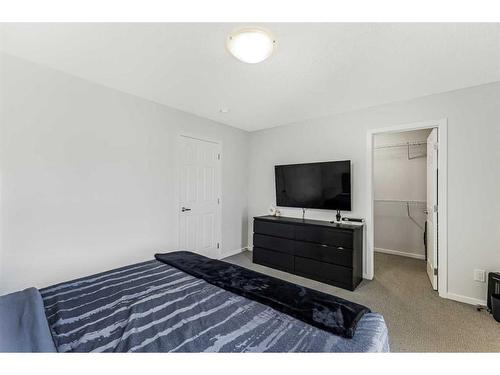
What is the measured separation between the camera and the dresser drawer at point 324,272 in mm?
2705

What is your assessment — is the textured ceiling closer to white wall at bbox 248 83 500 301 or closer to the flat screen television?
white wall at bbox 248 83 500 301

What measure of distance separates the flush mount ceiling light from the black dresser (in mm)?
2165

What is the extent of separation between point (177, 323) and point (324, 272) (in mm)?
2272

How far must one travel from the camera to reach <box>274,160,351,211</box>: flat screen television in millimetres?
3113

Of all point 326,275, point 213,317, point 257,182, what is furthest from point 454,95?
point 213,317

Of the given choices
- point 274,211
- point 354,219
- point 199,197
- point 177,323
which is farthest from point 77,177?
point 354,219

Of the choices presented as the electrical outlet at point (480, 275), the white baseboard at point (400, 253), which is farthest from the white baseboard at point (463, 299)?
the white baseboard at point (400, 253)

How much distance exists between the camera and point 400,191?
416 centimetres

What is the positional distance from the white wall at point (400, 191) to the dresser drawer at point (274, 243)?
2238 millimetres

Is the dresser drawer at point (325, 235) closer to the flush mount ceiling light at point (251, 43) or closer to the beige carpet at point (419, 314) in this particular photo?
the beige carpet at point (419, 314)

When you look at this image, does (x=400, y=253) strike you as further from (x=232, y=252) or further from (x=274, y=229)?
(x=232, y=252)

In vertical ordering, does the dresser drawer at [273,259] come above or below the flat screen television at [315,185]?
below

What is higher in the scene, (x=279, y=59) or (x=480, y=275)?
(x=279, y=59)
